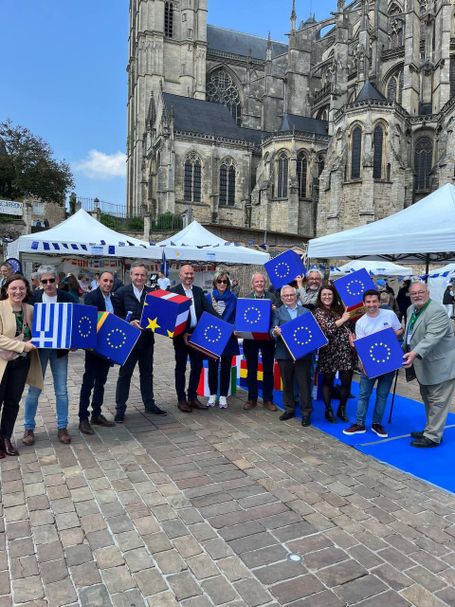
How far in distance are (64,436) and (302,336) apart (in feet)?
9.58

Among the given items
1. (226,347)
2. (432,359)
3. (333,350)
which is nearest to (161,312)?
(226,347)

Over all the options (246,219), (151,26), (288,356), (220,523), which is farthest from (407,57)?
(220,523)

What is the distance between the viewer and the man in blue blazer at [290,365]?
5508mm

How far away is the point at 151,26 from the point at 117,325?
4818 cm

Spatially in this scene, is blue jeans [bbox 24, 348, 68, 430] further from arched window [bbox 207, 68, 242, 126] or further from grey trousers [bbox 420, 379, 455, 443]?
arched window [bbox 207, 68, 242, 126]

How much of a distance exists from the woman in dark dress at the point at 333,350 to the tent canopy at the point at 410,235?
1917 mm

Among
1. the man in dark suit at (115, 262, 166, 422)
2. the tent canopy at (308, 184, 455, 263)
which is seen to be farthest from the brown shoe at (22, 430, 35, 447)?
the tent canopy at (308, 184, 455, 263)

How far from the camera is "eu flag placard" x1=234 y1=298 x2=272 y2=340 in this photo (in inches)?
221

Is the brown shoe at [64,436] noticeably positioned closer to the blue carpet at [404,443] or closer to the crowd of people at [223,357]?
the crowd of people at [223,357]

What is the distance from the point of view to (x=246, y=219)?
3912 cm

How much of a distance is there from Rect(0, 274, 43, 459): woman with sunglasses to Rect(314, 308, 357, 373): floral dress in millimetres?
3339

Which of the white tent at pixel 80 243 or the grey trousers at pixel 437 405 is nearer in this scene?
the grey trousers at pixel 437 405

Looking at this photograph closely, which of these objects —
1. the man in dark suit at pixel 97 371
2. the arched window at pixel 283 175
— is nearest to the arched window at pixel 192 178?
the arched window at pixel 283 175

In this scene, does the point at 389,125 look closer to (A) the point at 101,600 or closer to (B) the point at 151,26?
(B) the point at 151,26
